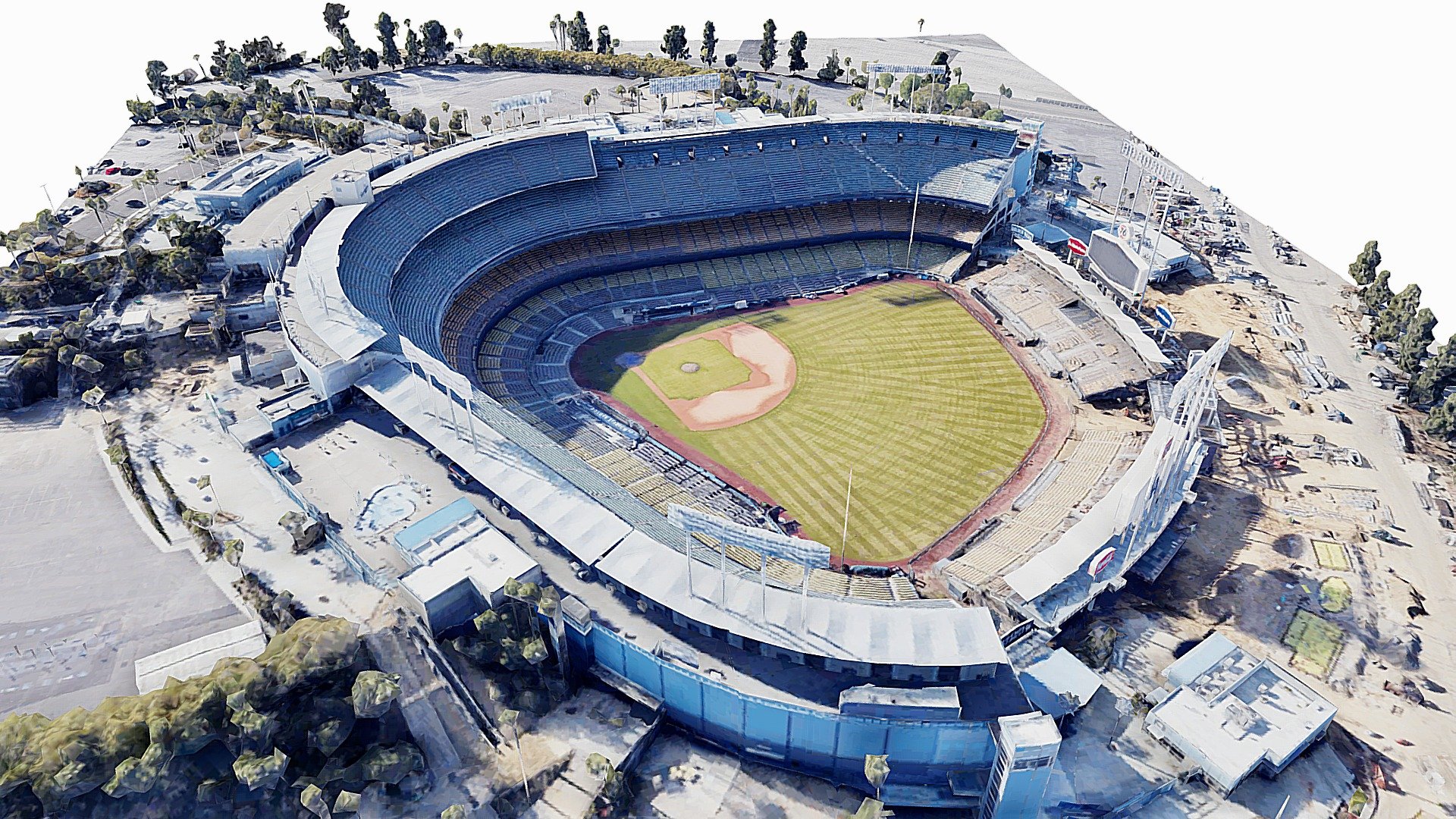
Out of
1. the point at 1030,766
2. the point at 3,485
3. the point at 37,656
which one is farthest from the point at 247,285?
the point at 1030,766

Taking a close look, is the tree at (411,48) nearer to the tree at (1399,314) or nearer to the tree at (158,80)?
the tree at (158,80)

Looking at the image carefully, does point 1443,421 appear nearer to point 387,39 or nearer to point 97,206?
point 97,206

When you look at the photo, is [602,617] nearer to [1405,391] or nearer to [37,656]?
[37,656]

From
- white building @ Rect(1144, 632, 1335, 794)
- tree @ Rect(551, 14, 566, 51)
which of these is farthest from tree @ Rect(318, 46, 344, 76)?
white building @ Rect(1144, 632, 1335, 794)

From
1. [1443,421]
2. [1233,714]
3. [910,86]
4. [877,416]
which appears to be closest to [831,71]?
[910,86]

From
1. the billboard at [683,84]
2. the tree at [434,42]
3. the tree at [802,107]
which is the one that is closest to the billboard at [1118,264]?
the tree at [802,107]
